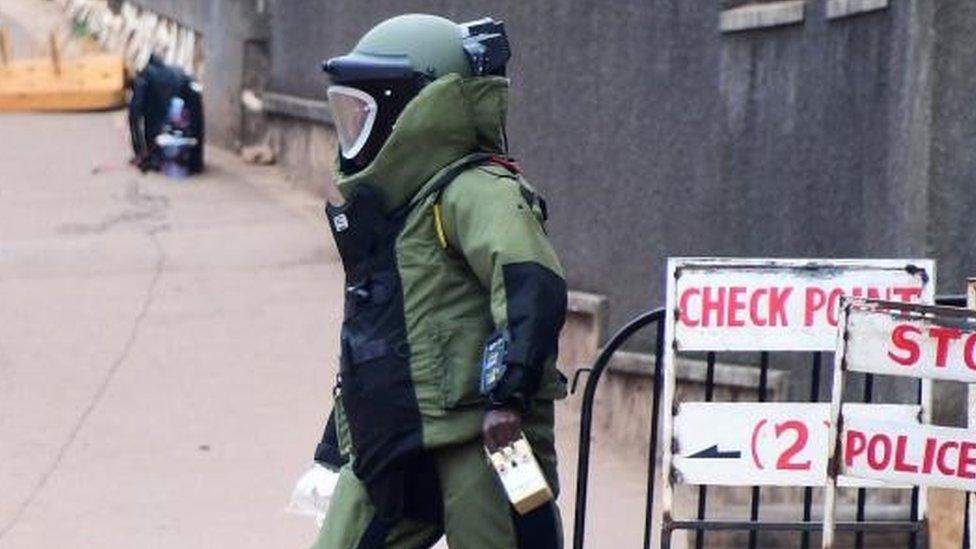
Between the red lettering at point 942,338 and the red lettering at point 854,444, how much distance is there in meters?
0.25

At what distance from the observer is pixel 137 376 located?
990cm

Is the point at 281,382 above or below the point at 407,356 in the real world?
below

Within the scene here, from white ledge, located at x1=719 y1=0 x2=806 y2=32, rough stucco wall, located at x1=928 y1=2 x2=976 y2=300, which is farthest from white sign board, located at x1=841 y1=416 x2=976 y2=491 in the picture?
white ledge, located at x1=719 y1=0 x2=806 y2=32

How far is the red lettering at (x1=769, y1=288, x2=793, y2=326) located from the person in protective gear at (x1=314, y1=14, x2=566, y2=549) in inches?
25.3

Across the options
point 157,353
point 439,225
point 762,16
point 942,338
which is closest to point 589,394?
point 439,225

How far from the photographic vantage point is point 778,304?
5.34 meters

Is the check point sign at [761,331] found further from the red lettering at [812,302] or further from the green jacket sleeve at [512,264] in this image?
the green jacket sleeve at [512,264]

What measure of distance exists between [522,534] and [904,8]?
2.76 meters

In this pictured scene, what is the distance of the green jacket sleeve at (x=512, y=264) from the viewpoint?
15.1 feet

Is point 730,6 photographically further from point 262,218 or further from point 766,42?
point 262,218

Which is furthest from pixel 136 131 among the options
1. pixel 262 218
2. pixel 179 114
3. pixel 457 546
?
pixel 457 546

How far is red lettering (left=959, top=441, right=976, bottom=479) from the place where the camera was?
4.98 metres

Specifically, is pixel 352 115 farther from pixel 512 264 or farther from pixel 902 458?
pixel 902 458

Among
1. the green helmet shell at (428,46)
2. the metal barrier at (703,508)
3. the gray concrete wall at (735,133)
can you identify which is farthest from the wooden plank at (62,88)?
the green helmet shell at (428,46)
